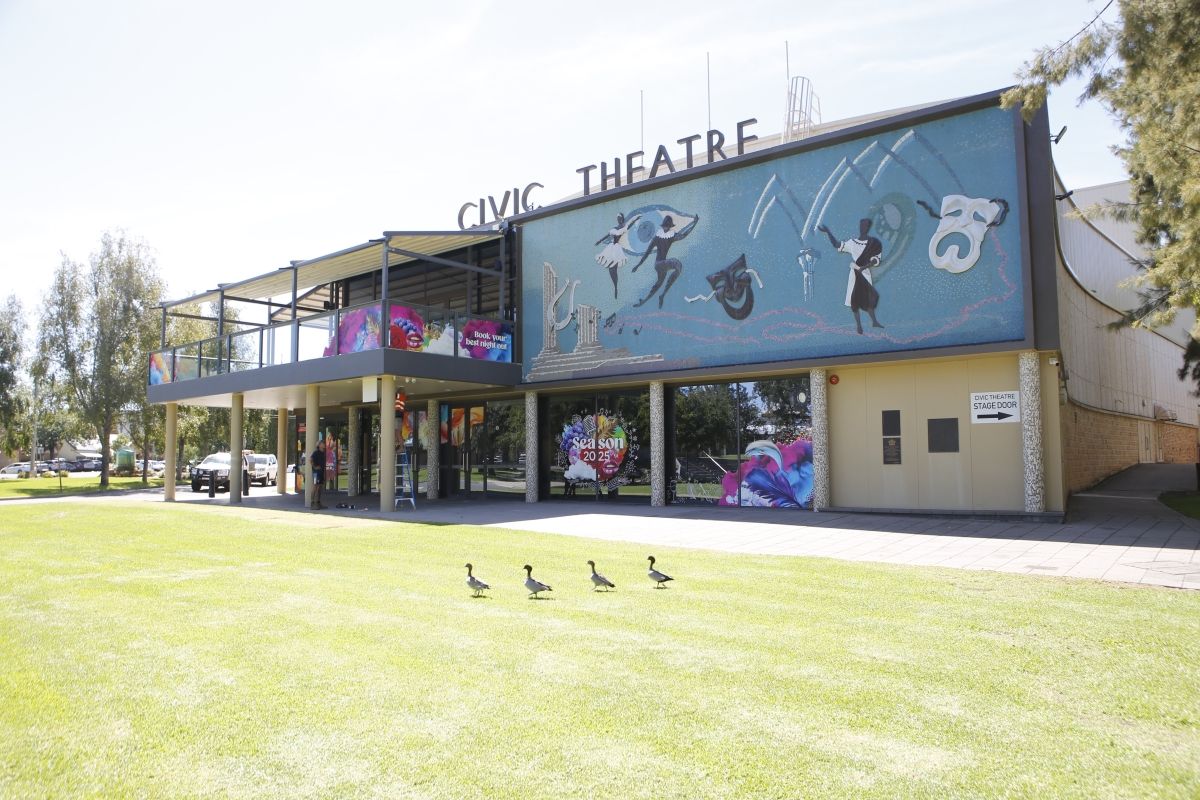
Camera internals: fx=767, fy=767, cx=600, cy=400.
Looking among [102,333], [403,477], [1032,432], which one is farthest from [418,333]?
[102,333]

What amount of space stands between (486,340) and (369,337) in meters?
3.28

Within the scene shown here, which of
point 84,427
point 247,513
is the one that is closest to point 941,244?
point 247,513

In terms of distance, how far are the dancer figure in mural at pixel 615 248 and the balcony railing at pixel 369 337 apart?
11.1 feet

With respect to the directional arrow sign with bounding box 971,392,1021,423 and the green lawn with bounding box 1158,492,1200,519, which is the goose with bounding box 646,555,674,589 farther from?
the green lawn with bounding box 1158,492,1200,519

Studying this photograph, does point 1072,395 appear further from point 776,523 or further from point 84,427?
point 84,427

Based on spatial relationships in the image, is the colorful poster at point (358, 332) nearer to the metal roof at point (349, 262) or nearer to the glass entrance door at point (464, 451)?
the metal roof at point (349, 262)

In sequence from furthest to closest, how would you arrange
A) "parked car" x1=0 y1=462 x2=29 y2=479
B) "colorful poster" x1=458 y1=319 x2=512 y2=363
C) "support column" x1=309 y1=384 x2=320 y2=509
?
"parked car" x1=0 y1=462 x2=29 y2=479 < "support column" x1=309 y1=384 x2=320 y2=509 < "colorful poster" x1=458 y1=319 x2=512 y2=363

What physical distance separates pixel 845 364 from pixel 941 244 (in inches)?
116

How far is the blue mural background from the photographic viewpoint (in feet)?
47.9

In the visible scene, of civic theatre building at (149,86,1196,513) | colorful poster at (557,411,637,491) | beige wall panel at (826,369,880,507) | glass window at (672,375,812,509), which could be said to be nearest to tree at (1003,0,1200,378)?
civic theatre building at (149,86,1196,513)

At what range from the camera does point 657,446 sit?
62.3 ft

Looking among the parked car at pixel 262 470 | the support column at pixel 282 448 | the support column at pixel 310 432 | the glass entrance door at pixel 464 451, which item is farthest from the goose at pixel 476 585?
the parked car at pixel 262 470

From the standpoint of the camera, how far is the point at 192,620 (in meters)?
6.31

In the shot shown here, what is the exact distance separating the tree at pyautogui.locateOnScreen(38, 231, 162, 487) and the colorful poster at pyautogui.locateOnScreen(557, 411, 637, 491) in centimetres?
2866
